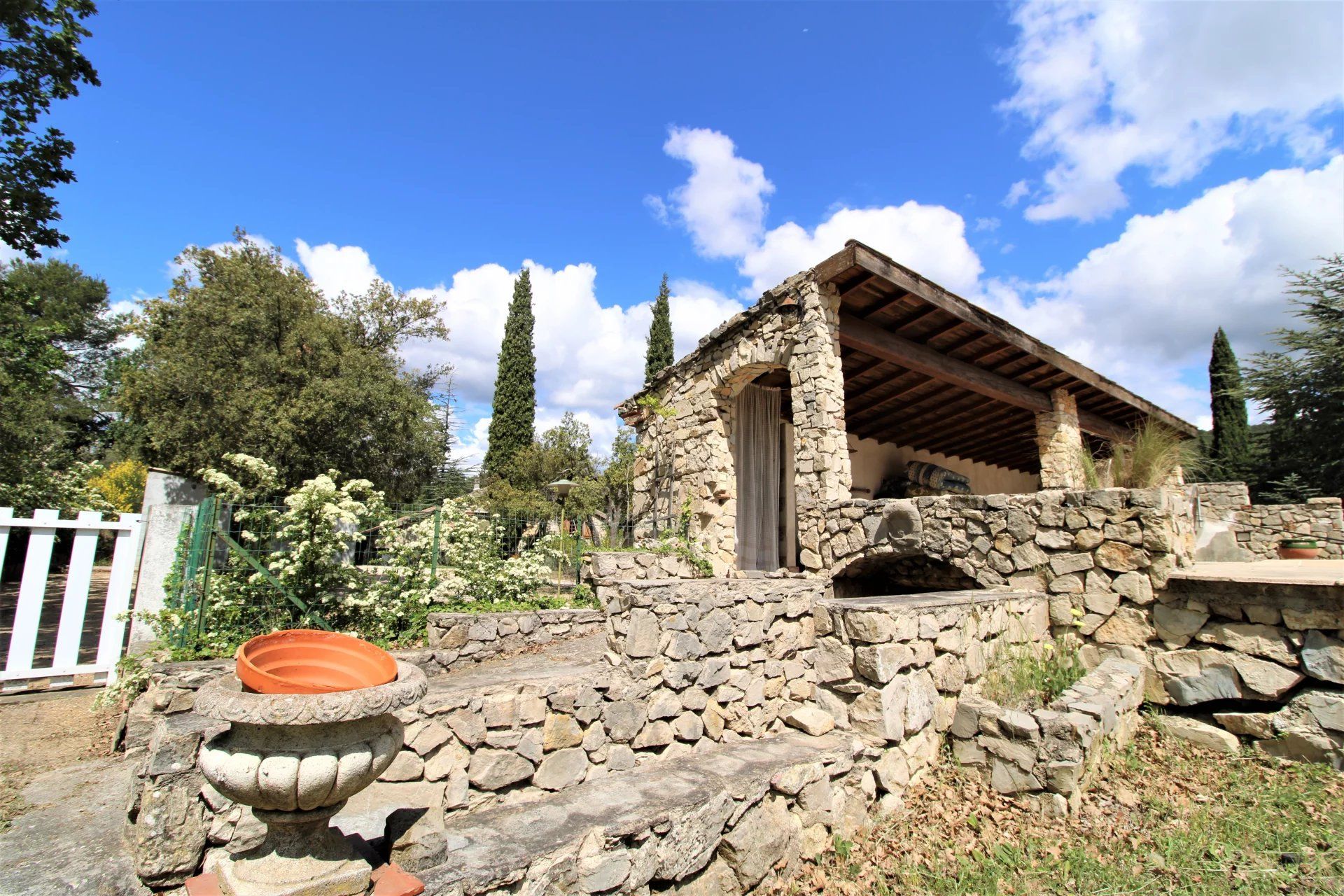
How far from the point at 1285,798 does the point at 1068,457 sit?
25.5ft

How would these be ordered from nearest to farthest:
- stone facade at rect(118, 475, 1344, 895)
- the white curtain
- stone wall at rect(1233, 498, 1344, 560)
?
stone facade at rect(118, 475, 1344, 895), the white curtain, stone wall at rect(1233, 498, 1344, 560)

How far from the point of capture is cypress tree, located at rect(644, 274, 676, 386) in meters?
23.3

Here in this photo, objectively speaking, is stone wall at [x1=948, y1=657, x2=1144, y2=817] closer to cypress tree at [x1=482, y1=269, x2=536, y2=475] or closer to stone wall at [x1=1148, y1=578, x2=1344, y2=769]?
stone wall at [x1=1148, y1=578, x2=1344, y2=769]

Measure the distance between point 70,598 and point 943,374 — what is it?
10697 millimetres

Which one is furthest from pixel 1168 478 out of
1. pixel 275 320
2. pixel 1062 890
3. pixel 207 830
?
pixel 275 320

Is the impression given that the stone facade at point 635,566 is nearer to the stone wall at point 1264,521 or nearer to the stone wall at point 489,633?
the stone wall at point 489,633

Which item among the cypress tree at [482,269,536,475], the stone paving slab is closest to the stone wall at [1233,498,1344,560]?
the stone paving slab

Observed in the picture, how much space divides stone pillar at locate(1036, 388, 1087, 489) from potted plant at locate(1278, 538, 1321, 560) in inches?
122

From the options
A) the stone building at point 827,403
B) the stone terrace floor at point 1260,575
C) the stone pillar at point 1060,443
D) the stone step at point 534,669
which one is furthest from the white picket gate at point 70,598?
the stone pillar at point 1060,443

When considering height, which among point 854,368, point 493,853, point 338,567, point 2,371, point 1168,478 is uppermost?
point 854,368

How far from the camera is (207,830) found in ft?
9.22

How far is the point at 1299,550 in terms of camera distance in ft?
31.0

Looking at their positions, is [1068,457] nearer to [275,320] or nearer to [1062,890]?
[1062,890]

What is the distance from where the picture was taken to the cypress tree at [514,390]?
22812 millimetres
